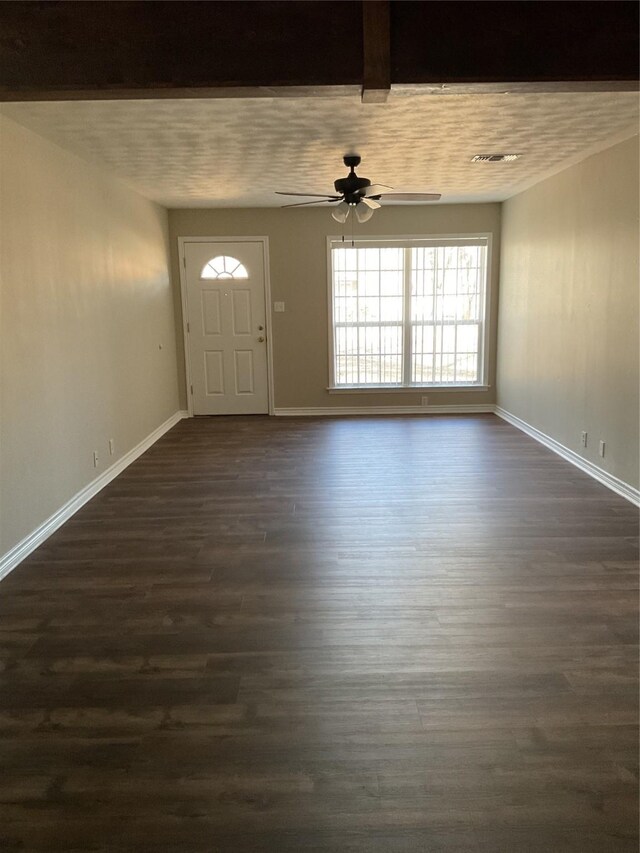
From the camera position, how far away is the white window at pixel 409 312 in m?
7.16

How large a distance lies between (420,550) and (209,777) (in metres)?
1.85

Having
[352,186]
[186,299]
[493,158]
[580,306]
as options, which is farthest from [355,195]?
[186,299]

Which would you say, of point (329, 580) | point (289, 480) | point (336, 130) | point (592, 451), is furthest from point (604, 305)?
point (329, 580)

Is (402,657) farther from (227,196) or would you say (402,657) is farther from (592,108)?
(227,196)

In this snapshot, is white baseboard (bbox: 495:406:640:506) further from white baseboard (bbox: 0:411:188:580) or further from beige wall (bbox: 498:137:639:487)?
white baseboard (bbox: 0:411:188:580)

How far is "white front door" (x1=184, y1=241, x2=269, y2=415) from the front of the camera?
23.4 feet

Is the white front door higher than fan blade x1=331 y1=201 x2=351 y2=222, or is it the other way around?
fan blade x1=331 y1=201 x2=351 y2=222

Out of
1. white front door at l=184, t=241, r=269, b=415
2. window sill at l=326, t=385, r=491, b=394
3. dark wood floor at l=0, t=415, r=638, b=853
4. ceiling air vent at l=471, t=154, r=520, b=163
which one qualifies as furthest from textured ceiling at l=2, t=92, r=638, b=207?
window sill at l=326, t=385, r=491, b=394

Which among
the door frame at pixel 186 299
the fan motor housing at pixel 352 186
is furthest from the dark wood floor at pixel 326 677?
the door frame at pixel 186 299

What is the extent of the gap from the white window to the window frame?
0.01m

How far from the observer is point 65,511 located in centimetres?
395

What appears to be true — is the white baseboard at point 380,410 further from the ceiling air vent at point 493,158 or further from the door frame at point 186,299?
the ceiling air vent at point 493,158

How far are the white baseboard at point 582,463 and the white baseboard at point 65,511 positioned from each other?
388 cm

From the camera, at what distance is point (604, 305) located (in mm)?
4465
